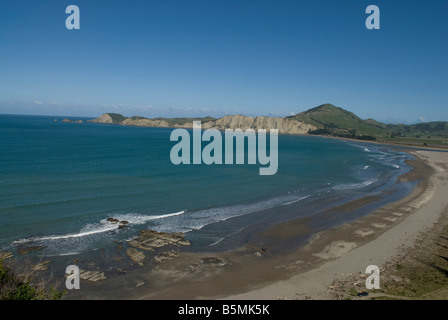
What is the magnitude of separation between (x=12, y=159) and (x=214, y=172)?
37888 mm

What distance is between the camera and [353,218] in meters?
29.7

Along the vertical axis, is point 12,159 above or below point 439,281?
above

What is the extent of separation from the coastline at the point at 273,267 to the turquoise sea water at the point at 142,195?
3293mm

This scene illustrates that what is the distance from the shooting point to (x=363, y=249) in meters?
21.7

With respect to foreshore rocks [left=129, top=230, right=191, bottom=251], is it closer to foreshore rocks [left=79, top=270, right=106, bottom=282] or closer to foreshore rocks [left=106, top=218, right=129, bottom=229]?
foreshore rocks [left=106, top=218, right=129, bottom=229]

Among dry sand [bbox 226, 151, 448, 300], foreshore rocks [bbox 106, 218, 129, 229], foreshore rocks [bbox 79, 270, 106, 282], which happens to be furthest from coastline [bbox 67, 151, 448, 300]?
foreshore rocks [bbox 106, 218, 129, 229]

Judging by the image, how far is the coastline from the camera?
51.0ft

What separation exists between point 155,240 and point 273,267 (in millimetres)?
9538

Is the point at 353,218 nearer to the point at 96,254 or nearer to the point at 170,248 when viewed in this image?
the point at 170,248

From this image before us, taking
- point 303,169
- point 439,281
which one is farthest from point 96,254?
point 303,169

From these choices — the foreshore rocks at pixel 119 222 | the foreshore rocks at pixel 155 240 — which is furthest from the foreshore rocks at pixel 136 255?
the foreshore rocks at pixel 119 222

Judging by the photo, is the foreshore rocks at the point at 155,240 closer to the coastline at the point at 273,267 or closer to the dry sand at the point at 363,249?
the coastline at the point at 273,267

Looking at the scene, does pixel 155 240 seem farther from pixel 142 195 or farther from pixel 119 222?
pixel 142 195

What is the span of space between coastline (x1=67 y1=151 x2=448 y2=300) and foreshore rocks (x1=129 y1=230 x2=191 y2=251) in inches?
88.2
